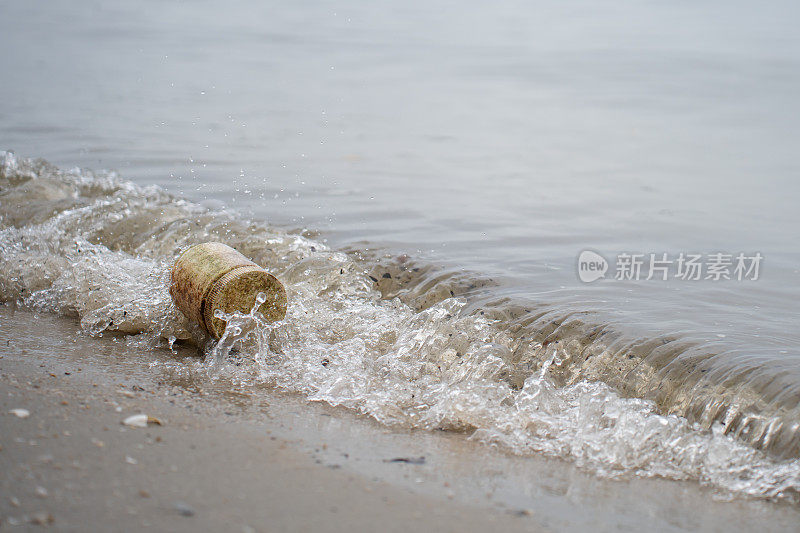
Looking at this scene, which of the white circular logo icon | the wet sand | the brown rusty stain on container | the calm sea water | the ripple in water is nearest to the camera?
the wet sand

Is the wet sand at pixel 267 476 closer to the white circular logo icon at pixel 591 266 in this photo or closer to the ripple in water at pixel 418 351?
the ripple in water at pixel 418 351

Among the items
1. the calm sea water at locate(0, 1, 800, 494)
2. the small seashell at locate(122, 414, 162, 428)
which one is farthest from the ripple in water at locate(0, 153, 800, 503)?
the small seashell at locate(122, 414, 162, 428)

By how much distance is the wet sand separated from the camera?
6.07ft

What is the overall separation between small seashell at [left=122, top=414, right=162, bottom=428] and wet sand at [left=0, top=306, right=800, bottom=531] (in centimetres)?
3

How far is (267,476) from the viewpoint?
2.07 m

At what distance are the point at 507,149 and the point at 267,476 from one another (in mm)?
6069

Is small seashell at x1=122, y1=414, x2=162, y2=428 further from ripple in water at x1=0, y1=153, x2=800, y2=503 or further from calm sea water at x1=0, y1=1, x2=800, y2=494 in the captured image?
calm sea water at x1=0, y1=1, x2=800, y2=494

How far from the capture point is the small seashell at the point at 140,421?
7.65 ft

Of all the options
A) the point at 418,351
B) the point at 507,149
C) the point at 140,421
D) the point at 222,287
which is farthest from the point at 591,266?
the point at 507,149

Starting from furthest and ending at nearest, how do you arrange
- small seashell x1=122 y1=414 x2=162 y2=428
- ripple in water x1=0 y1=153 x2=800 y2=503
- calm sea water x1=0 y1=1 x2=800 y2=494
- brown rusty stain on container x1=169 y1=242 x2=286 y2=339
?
1. calm sea water x1=0 y1=1 x2=800 y2=494
2. brown rusty stain on container x1=169 y1=242 x2=286 y2=339
3. ripple in water x1=0 y1=153 x2=800 y2=503
4. small seashell x1=122 y1=414 x2=162 y2=428

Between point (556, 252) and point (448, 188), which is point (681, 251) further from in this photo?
point (448, 188)

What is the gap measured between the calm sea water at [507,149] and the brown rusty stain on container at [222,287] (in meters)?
0.97

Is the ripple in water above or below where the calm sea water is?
below

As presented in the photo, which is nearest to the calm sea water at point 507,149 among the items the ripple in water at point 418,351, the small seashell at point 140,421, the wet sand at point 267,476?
the ripple in water at point 418,351
